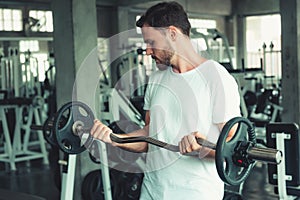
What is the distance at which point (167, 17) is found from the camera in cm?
139

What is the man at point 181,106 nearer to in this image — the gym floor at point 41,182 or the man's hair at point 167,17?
the man's hair at point 167,17

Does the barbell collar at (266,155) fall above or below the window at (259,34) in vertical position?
below

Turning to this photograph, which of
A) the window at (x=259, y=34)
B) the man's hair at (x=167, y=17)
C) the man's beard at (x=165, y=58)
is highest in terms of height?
the window at (x=259, y=34)

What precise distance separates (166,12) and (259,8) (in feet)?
33.8

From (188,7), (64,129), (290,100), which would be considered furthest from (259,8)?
(64,129)

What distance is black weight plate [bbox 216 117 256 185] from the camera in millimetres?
1201

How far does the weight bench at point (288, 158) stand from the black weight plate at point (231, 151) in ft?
4.35

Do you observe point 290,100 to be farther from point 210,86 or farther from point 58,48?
point 210,86

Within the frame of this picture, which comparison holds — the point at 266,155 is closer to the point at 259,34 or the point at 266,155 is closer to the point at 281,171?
the point at 281,171

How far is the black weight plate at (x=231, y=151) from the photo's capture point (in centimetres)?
120

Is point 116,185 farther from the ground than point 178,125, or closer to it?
closer to it

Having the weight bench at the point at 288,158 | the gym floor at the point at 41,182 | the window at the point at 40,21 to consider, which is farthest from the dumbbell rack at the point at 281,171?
the window at the point at 40,21

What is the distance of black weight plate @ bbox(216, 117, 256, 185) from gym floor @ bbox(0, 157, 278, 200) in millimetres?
2869

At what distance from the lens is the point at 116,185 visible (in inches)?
160
